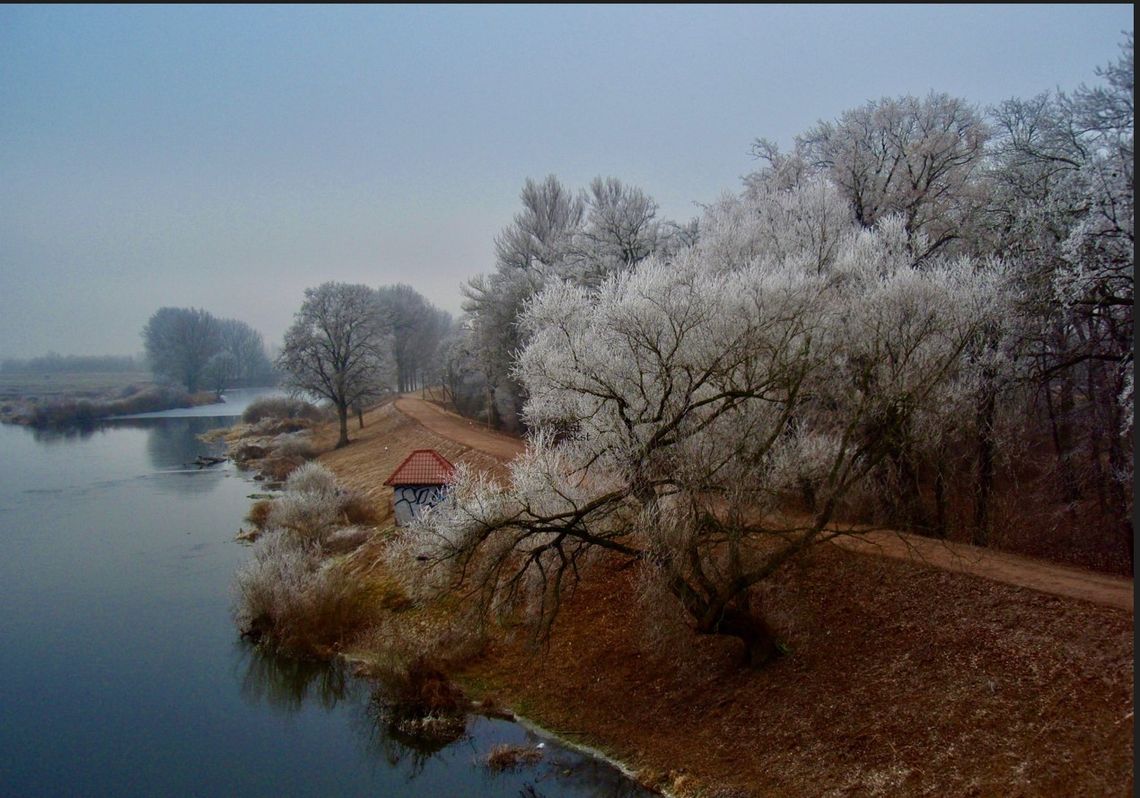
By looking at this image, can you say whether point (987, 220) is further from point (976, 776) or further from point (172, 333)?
point (172, 333)

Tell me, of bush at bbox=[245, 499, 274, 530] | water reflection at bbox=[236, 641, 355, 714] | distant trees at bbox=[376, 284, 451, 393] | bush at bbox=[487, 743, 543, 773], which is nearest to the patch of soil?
bush at bbox=[487, 743, 543, 773]

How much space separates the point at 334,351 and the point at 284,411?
15.3 metres

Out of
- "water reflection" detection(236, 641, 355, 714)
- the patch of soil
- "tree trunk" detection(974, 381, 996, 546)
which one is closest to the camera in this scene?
the patch of soil

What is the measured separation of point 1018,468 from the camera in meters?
19.3

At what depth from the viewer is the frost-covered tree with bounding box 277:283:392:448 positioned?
4244cm

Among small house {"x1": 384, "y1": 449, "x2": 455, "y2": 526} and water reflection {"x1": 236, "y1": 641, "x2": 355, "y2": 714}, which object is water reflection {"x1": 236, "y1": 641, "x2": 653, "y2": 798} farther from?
small house {"x1": 384, "y1": 449, "x2": 455, "y2": 526}

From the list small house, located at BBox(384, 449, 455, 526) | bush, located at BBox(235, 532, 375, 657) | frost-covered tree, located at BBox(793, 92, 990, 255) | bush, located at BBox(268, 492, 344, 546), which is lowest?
bush, located at BBox(235, 532, 375, 657)

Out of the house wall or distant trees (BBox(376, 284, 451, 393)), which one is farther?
distant trees (BBox(376, 284, 451, 393))

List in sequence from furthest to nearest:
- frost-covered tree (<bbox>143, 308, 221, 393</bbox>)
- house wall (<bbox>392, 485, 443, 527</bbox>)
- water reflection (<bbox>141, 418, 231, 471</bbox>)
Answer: frost-covered tree (<bbox>143, 308, 221, 393</bbox>) < water reflection (<bbox>141, 418, 231, 471</bbox>) < house wall (<bbox>392, 485, 443, 527</bbox>)

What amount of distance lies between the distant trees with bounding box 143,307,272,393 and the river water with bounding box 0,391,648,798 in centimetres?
5396

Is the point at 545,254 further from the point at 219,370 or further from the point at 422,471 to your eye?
the point at 219,370

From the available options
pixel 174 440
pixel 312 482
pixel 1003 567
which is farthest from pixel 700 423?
pixel 174 440

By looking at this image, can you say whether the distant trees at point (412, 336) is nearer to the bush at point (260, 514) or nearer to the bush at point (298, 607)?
the bush at point (260, 514)

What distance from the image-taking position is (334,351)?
4297cm
